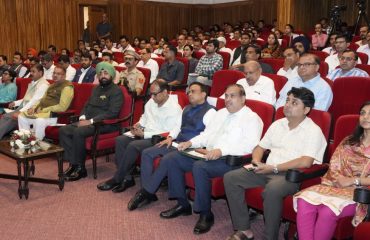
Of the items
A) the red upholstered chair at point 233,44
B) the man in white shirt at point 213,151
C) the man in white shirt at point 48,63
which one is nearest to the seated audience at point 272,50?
the red upholstered chair at point 233,44

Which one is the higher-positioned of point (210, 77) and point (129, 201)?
point (210, 77)

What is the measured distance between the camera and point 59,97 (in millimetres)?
5348

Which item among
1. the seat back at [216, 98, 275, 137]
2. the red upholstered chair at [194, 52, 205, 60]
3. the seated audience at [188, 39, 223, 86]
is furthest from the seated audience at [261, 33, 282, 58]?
the seat back at [216, 98, 275, 137]

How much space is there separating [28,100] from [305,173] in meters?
4.07

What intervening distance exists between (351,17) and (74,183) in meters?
8.75

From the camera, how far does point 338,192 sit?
2602 mm

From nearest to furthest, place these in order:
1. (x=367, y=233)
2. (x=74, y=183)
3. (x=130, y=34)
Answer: (x=367, y=233), (x=74, y=183), (x=130, y=34)

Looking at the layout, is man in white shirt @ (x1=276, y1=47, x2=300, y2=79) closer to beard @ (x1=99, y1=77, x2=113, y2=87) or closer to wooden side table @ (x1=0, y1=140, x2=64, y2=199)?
beard @ (x1=99, y1=77, x2=113, y2=87)

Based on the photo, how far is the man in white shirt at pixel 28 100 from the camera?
5.38m

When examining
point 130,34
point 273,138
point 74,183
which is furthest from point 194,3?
point 273,138

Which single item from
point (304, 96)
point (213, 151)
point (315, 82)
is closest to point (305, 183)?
point (304, 96)

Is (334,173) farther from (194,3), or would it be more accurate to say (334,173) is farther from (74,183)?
(194,3)

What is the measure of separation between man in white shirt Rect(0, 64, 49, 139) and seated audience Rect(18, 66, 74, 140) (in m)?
0.11

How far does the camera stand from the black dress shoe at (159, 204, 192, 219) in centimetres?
355
